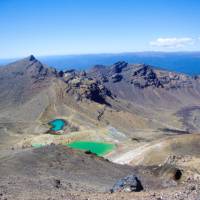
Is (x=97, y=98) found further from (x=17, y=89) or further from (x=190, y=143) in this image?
(x=190, y=143)

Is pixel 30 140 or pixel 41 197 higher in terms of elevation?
pixel 41 197

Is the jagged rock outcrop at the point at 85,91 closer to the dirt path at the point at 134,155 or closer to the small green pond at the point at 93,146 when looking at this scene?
the small green pond at the point at 93,146

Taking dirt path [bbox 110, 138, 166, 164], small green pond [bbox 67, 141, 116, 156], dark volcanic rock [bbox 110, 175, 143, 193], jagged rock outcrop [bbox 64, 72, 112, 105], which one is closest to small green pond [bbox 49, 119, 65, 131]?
jagged rock outcrop [bbox 64, 72, 112, 105]

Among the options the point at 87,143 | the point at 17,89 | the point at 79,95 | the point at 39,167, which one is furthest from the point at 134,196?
the point at 17,89

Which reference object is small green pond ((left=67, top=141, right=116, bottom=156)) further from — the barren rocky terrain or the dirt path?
the dirt path

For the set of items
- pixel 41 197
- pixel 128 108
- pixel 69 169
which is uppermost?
pixel 41 197

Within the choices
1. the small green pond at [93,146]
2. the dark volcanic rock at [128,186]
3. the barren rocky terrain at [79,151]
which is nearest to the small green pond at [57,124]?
the barren rocky terrain at [79,151]
